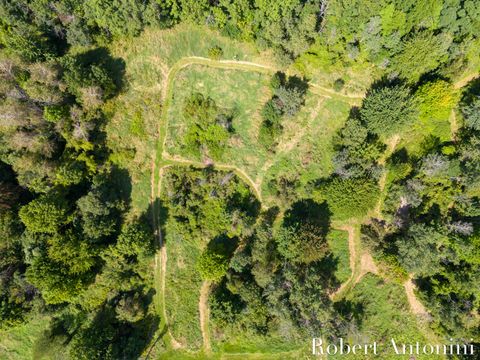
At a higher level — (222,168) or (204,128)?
(204,128)

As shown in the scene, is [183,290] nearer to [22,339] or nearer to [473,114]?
[22,339]

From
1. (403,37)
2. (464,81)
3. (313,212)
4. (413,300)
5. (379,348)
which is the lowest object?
(379,348)

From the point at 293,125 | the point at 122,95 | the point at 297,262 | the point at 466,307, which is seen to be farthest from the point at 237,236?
the point at 466,307

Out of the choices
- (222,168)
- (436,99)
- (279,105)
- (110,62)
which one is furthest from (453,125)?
(110,62)

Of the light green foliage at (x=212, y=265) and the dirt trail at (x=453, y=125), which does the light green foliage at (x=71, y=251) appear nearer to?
the light green foliage at (x=212, y=265)

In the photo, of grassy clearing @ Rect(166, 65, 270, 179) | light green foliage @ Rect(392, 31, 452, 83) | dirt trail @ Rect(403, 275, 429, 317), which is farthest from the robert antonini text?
light green foliage @ Rect(392, 31, 452, 83)

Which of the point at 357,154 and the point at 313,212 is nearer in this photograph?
the point at 357,154

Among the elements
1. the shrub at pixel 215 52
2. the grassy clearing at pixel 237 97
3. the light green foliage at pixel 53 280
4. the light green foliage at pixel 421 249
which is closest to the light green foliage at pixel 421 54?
the grassy clearing at pixel 237 97

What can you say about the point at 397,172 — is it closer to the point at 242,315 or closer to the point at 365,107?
the point at 365,107
